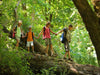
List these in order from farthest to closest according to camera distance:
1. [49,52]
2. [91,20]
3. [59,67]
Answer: [49,52] → [91,20] → [59,67]

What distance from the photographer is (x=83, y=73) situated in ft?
Result: 21.7

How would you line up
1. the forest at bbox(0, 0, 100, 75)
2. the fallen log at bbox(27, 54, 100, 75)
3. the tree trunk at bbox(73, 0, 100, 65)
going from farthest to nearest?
the tree trunk at bbox(73, 0, 100, 65)
the fallen log at bbox(27, 54, 100, 75)
the forest at bbox(0, 0, 100, 75)

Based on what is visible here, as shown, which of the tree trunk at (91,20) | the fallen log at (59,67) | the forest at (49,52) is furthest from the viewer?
the tree trunk at (91,20)

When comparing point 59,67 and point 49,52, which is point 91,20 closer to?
point 59,67

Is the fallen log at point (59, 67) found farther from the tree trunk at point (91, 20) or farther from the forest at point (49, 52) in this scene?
the tree trunk at point (91, 20)

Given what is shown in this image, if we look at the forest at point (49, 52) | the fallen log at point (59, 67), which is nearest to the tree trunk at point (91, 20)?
the forest at point (49, 52)

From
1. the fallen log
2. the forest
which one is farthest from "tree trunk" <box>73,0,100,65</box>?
the fallen log

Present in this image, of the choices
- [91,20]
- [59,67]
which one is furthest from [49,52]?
[91,20]

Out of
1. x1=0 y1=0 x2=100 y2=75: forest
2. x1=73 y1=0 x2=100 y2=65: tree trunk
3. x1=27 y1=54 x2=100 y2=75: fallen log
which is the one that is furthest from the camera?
x1=73 y1=0 x2=100 y2=65: tree trunk

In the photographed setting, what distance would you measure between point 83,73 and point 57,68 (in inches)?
38.1

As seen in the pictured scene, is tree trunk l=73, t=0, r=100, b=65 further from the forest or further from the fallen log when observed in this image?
the fallen log

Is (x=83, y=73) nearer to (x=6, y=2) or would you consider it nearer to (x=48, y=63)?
(x=48, y=63)

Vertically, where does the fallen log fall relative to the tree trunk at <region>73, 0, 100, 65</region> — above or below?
below

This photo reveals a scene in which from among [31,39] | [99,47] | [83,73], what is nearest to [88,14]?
[99,47]
